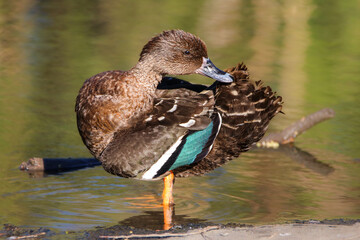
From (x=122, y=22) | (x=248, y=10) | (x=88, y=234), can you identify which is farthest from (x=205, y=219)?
(x=248, y=10)

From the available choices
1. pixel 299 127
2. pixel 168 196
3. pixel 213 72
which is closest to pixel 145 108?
pixel 213 72

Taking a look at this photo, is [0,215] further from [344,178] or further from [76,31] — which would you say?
[76,31]

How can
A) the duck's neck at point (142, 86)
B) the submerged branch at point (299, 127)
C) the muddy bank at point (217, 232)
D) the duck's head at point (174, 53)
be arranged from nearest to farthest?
1. the muddy bank at point (217, 232)
2. the duck's neck at point (142, 86)
3. the duck's head at point (174, 53)
4. the submerged branch at point (299, 127)

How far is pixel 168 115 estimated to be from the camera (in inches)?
260

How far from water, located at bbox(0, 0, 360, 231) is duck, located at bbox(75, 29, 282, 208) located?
0.69 m

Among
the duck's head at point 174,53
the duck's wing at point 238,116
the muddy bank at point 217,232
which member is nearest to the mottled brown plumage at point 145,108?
the duck's head at point 174,53

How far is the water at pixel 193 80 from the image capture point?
23.8 ft

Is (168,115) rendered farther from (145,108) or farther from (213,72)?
(213,72)

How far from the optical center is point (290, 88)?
12758mm

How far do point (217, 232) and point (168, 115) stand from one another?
4.20 ft

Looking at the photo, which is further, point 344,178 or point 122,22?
point 122,22

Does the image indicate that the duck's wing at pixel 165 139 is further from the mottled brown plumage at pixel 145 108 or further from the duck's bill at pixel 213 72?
the duck's bill at pixel 213 72

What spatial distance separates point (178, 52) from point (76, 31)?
10614 mm

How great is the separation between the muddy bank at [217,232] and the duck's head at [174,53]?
152cm
